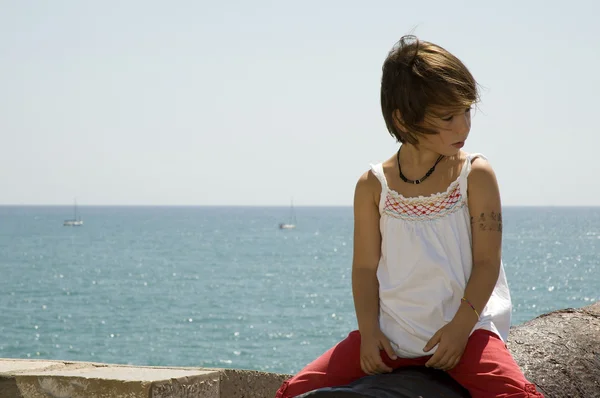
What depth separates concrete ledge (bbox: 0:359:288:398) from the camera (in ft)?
9.59

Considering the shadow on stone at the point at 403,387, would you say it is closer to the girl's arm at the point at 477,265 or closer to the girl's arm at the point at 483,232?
the girl's arm at the point at 477,265

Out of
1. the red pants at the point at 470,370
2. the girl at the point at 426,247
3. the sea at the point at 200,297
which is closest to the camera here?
the red pants at the point at 470,370

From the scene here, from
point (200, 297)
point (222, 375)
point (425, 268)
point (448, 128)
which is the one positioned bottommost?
point (200, 297)

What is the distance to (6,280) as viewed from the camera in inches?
2721

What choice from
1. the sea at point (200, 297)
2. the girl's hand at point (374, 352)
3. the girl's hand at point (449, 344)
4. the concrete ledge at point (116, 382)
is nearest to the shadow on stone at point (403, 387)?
the girl's hand at point (449, 344)

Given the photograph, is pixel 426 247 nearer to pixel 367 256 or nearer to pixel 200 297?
pixel 367 256

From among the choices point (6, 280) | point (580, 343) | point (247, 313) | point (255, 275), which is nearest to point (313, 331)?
point (247, 313)

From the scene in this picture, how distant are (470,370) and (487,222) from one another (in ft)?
1.58

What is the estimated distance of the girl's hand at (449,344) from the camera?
96.0 inches

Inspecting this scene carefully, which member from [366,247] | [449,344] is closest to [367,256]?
[366,247]

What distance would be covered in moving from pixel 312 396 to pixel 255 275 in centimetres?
7052

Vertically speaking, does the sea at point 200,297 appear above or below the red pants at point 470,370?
below

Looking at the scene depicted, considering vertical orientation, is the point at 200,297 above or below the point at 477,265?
below

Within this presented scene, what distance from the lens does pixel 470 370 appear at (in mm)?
2424
